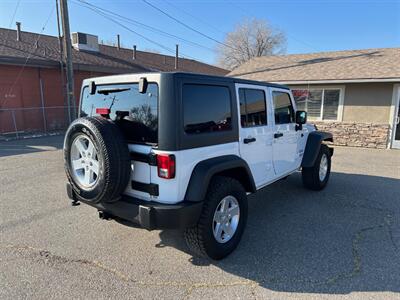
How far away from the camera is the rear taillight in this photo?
8.87 feet

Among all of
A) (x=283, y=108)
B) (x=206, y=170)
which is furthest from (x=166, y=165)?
(x=283, y=108)

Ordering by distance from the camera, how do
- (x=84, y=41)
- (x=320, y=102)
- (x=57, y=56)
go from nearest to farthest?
1. (x=320, y=102)
2. (x=57, y=56)
3. (x=84, y=41)

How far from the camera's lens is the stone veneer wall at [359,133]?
35.0 feet

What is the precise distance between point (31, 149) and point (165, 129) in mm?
9329

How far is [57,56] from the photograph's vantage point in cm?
1642

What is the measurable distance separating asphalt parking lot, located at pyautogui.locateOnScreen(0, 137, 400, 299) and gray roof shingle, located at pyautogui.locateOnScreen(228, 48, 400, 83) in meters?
7.05

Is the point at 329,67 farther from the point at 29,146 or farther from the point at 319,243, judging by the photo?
the point at 29,146

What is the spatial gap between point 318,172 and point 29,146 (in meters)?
10.2

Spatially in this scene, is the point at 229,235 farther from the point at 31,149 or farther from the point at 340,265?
the point at 31,149

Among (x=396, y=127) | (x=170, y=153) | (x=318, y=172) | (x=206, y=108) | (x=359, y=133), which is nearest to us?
(x=170, y=153)

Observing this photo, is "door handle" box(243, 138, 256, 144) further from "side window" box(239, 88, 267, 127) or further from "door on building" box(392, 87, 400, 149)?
"door on building" box(392, 87, 400, 149)

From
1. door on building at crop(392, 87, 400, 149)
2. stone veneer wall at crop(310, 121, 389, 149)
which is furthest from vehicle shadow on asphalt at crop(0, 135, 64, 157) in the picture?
door on building at crop(392, 87, 400, 149)

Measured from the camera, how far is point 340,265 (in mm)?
3107

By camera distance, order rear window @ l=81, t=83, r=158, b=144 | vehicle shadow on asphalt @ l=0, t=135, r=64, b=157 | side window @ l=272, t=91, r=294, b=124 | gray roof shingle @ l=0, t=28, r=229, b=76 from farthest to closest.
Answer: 1. gray roof shingle @ l=0, t=28, r=229, b=76
2. vehicle shadow on asphalt @ l=0, t=135, r=64, b=157
3. side window @ l=272, t=91, r=294, b=124
4. rear window @ l=81, t=83, r=158, b=144
